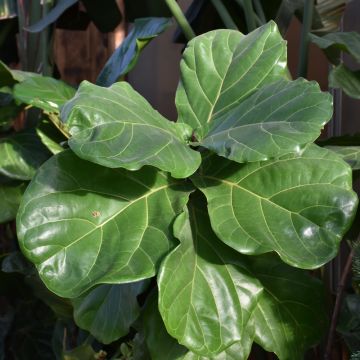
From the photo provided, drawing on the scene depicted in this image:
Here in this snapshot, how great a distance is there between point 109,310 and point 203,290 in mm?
217

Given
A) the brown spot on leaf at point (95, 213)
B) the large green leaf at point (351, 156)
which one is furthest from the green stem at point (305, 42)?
the brown spot on leaf at point (95, 213)

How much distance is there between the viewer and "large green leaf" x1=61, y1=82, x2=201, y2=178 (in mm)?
577

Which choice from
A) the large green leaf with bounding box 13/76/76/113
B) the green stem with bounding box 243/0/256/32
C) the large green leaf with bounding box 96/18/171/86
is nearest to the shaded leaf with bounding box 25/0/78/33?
the large green leaf with bounding box 96/18/171/86

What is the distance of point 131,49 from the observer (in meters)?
1.11

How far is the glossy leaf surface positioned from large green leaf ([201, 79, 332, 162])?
118 millimetres

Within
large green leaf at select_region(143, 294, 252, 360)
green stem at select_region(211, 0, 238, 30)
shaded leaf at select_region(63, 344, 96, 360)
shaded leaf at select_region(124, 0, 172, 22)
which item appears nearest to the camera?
large green leaf at select_region(143, 294, 252, 360)

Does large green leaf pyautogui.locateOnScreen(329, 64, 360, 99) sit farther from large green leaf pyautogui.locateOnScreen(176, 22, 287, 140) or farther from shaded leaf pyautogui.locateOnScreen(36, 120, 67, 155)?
shaded leaf pyautogui.locateOnScreen(36, 120, 67, 155)

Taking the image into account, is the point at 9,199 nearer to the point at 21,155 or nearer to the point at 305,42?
the point at 21,155

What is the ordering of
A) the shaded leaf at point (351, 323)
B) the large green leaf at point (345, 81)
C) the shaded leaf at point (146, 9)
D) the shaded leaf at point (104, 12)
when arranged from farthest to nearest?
the shaded leaf at point (104, 12) < the shaded leaf at point (146, 9) < the large green leaf at point (345, 81) < the shaded leaf at point (351, 323)

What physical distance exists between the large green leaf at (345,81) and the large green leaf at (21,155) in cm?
62

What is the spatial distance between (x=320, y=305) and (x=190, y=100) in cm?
38

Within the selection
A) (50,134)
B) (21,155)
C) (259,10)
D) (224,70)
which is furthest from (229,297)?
(259,10)

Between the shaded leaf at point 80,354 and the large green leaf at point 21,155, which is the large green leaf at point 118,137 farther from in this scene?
the shaded leaf at point 80,354

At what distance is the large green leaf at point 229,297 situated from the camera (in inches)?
24.9
